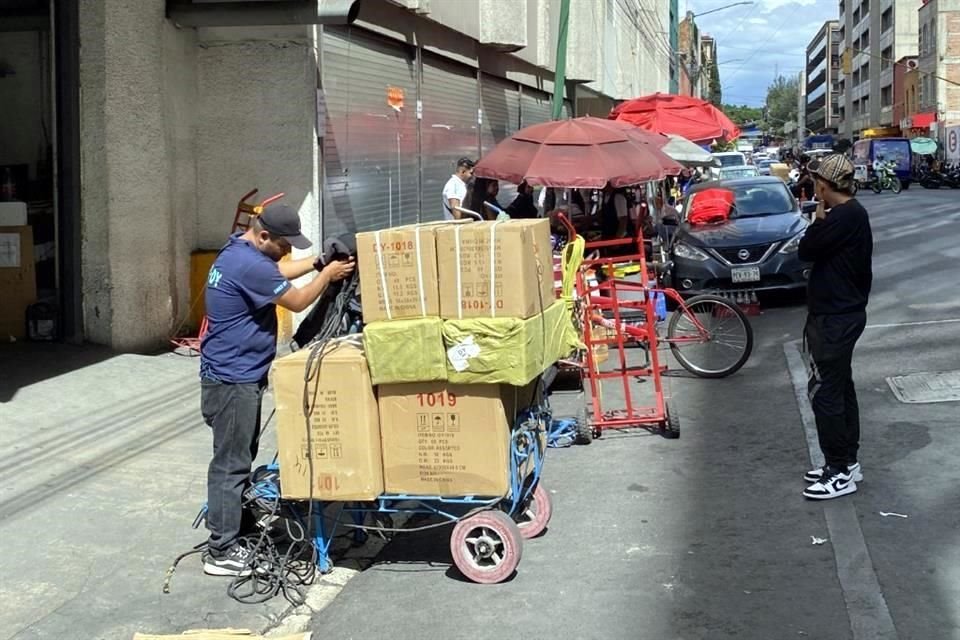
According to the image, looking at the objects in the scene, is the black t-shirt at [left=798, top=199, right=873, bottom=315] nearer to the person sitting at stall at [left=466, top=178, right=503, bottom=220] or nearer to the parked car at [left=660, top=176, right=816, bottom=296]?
the parked car at [left=660, top=176, right=816, bottom=296]

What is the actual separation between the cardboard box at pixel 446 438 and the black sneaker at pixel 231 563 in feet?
2.85

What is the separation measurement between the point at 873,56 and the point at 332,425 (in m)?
106

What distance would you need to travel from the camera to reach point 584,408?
811 cm

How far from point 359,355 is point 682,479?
103 inches

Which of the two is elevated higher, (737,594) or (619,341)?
(619,341)

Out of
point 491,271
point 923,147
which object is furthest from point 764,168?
point 491,271

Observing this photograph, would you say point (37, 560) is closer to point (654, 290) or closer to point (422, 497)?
point (422, 497)

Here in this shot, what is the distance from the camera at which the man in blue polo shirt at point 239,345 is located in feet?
17.6

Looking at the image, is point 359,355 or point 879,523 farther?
point 879,523

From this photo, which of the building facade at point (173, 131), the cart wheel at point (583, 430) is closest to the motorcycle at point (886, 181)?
the building facade at point (173, 131)

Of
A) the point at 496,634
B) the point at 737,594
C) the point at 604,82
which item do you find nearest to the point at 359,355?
the point at 496,634

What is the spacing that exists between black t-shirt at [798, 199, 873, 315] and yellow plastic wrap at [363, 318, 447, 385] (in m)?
2.37

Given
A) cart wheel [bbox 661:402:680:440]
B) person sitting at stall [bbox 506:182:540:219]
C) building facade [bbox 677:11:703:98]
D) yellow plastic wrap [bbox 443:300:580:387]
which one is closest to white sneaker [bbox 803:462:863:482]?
cart wheel [bbox 661:402:680:440]

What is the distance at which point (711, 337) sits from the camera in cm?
962
